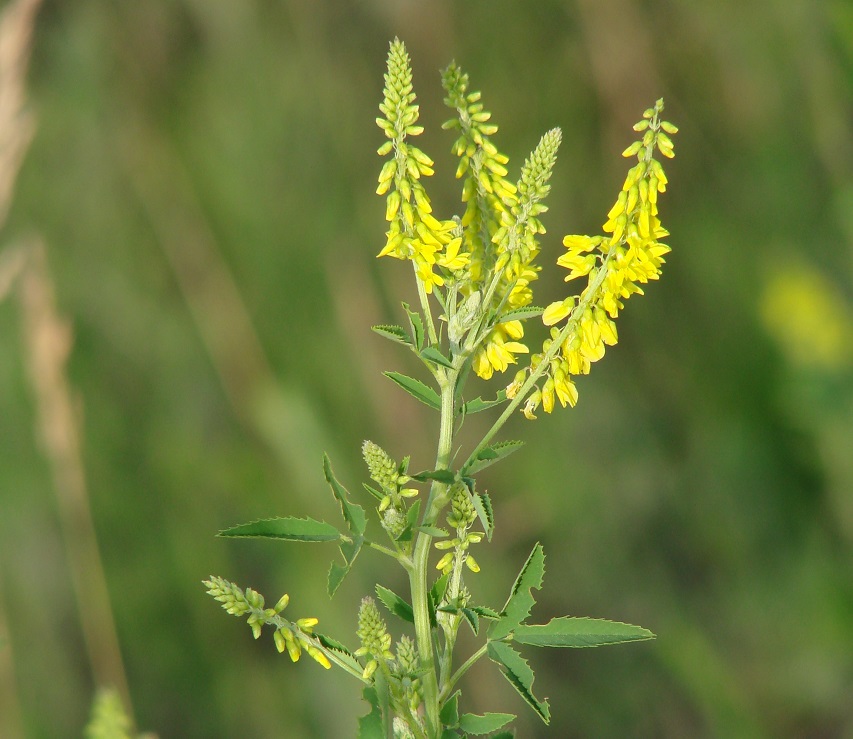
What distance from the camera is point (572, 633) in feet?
3.49

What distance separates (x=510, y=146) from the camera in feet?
14.3

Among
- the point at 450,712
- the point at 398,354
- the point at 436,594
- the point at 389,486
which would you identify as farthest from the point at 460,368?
the point at 398,354

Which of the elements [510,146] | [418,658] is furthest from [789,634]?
[418,658]

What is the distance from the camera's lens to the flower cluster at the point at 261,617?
37.7 inches

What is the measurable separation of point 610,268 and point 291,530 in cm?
47

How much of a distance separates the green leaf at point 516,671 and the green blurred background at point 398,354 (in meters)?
2.03

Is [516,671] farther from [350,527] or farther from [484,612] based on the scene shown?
[350,527]

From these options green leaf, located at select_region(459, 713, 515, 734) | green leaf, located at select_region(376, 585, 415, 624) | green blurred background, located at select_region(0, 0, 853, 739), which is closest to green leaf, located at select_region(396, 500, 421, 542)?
green leaf, located at select_region(376, 585, 415, 624)

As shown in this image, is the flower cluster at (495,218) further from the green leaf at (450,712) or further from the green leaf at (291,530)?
the green leaf at (450,712)

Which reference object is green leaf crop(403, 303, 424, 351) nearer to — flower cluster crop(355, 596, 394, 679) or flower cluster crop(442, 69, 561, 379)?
flower cluster crop(442, 69, 561, 379)

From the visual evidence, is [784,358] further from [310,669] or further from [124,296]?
[124,296]

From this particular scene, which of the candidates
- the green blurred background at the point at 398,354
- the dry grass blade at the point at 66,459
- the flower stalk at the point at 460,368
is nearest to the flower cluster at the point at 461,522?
the flower stalk at the point at 460,368

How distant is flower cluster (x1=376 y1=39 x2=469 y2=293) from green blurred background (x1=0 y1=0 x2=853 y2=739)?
2.18 metres

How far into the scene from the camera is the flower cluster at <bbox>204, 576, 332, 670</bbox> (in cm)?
96
